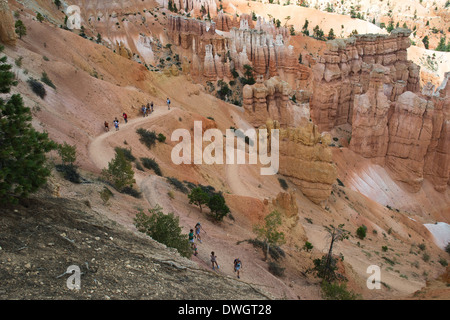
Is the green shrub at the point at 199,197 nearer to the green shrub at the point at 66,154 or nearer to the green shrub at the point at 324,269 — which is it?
the green shrub at the point at 66,154

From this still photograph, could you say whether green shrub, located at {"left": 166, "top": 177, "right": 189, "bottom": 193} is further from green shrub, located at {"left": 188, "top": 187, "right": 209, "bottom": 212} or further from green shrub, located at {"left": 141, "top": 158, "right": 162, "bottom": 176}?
green shrub, located at {"left": 188, "top": 187, "right": 209, "bottom": 212}

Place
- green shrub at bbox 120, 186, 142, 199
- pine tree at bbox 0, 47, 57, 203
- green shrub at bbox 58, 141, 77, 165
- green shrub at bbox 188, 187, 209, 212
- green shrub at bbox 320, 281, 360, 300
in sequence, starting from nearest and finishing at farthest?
pine tree at bbox 0, 47, 57, 203 → green shrub at bbox 320, 281, 360, 300 → green shrub at bbox 58, 141, 77, 165 → green shrub at bbox 120, 186, 142, 199 → green shrub at bbox 188, 187, 209, 212

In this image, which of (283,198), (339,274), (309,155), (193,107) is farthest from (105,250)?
(193,107)

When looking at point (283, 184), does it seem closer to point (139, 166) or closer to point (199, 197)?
point (199, 197)

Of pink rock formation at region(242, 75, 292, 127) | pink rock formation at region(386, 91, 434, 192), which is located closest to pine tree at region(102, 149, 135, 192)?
pink rock formation at region(242, 75, 292, 127)

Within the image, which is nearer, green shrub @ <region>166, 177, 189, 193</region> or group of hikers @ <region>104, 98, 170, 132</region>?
green shrub @ <region>166, 177, 189, 193</region>
